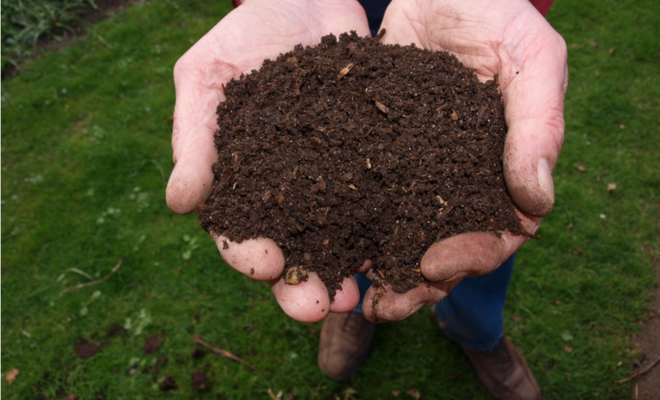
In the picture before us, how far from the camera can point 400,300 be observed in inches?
77.4

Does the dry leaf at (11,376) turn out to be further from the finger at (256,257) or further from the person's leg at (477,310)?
the person's leg at (477,310)

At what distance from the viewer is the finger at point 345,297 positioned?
213 cm

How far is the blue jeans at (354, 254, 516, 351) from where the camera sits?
113 inches

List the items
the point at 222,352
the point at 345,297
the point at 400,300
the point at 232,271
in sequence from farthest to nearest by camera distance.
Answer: the point at 232,271 < the point at 222,352 < the point at 345,297 < the point at 400,300

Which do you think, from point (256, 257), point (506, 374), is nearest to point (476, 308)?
point (506, 374)

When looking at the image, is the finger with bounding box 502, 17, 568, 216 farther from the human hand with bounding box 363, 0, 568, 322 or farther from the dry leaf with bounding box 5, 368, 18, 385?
the dry leaf with bounding box 5, 368, 18, 385

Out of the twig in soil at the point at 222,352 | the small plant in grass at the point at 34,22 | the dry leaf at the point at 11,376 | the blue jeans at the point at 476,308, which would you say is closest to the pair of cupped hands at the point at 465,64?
the blue jeans at the point at 476,308

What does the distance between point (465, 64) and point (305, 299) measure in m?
1.53

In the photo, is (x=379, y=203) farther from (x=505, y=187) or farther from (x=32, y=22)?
(x=32, y=22)

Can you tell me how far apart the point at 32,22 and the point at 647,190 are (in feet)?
25.1

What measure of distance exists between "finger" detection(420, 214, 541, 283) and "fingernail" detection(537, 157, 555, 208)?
0.26m

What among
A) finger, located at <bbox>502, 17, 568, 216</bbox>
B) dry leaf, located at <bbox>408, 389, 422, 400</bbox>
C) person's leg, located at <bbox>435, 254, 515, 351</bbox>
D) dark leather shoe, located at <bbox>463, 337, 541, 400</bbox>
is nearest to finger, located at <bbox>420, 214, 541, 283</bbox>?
finger, located at <bbox>502, 17, 568, 216</bbox>

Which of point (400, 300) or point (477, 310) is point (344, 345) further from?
point (400, 300)

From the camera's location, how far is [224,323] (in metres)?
3.69
